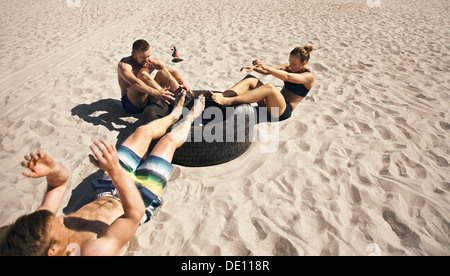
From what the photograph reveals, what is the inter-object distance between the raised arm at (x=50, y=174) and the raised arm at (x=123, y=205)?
406mm

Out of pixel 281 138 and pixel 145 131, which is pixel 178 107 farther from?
pixel 281 138

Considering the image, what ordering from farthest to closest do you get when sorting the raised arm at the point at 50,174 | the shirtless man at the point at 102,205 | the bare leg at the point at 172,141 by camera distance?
the bare leg at the point at 172,141 → the raised arm at the point at 50,174 → the shirtless man at the point at 102,205

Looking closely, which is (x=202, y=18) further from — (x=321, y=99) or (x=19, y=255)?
(x=19, y=255)

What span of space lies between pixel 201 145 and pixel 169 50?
410 centimetres

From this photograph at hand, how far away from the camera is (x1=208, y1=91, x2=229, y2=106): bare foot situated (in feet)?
10.3

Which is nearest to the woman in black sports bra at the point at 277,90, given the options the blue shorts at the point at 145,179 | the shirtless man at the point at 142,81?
the shirtless man at the point at 142,81

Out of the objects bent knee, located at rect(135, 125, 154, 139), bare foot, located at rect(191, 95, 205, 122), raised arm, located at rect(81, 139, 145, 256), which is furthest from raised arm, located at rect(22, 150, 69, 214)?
bare foot, located at rect(191, 95, 205, 122)

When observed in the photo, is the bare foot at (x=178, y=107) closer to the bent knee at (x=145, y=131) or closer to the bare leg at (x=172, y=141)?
the bare leg at (x=172, y=141)

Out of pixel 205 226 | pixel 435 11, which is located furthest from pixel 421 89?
pixel 435 11

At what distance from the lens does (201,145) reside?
265cm

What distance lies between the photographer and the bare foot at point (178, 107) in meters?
2.96

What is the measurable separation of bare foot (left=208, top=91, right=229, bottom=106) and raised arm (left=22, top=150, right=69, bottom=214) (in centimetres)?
176

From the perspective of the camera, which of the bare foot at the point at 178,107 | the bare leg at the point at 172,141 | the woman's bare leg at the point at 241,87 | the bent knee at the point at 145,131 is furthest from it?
the woman's bare leg at the point at 241,87

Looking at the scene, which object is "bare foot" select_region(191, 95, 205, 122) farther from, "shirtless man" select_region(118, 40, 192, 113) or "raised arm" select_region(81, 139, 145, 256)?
"raised arm" select_region(81, 139, 145, 256)
